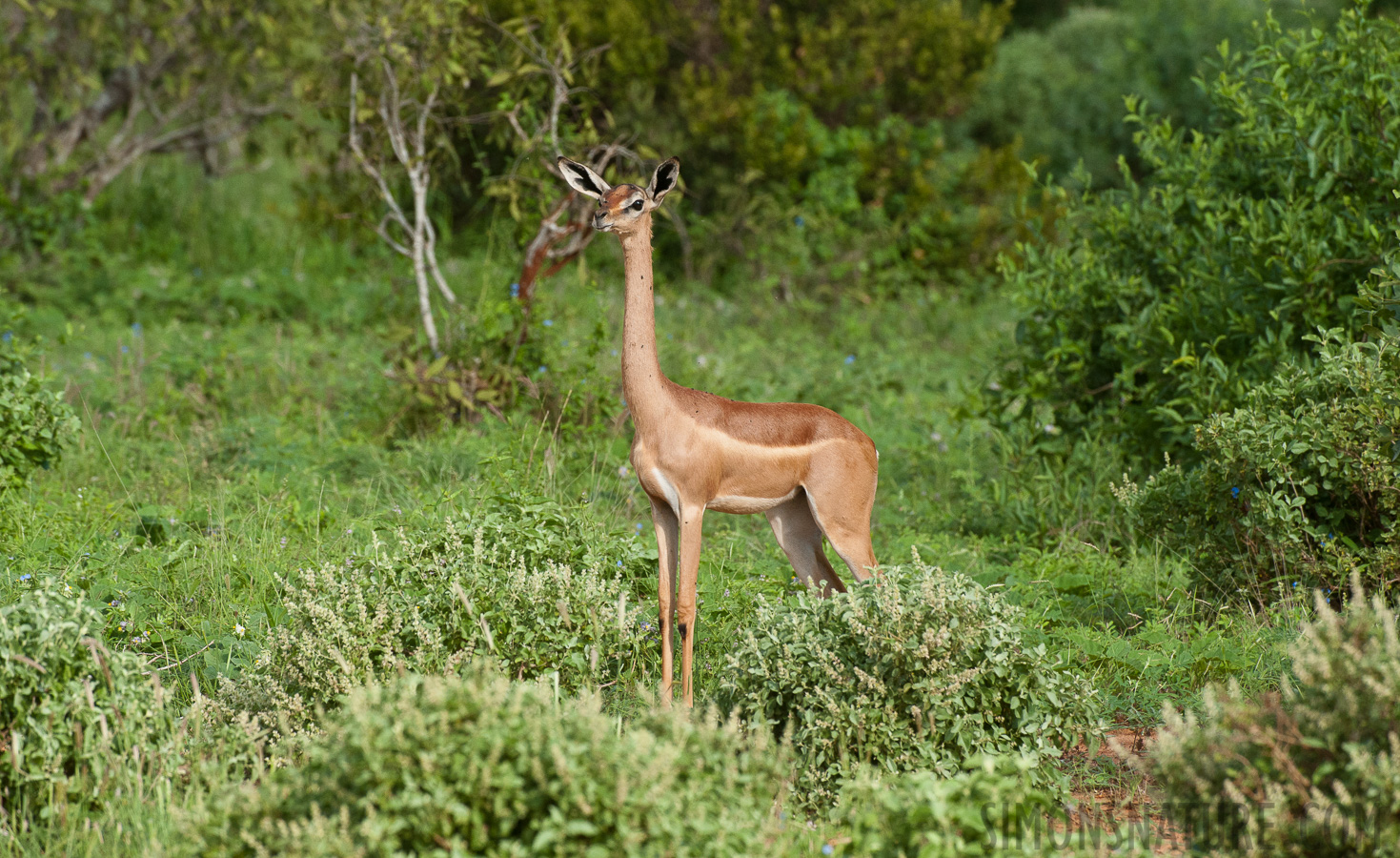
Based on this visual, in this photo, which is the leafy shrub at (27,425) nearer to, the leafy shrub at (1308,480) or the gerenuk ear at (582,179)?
the gerenuk ear at (582,179)

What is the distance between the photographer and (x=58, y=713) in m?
3.40

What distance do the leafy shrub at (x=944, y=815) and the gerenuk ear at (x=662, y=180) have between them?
204 centimetres

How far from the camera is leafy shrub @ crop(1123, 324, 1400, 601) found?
15.6 feet

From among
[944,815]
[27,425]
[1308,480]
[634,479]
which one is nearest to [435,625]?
[944,815]

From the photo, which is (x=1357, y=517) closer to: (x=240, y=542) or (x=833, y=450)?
(x=833, y=450)

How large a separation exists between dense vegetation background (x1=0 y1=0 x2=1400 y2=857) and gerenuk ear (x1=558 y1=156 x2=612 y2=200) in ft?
3.98

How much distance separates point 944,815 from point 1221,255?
13.5 feet

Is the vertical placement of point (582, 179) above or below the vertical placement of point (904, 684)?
above

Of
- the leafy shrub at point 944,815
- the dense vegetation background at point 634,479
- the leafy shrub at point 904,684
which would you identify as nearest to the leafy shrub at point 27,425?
the dense vegetation background at point 634,479

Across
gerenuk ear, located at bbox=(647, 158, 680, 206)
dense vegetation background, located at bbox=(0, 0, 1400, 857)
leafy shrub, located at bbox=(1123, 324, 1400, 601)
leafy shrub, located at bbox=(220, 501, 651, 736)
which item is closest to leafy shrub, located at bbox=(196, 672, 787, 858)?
dense vegetation background, located at bbox=(0, 0, 1400, 857)

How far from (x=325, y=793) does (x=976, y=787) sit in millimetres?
1515

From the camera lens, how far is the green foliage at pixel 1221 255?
5.76m

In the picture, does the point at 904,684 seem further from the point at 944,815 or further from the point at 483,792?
the point at 483,792

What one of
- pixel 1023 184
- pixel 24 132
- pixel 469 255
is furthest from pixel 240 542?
pixel 1023 184
